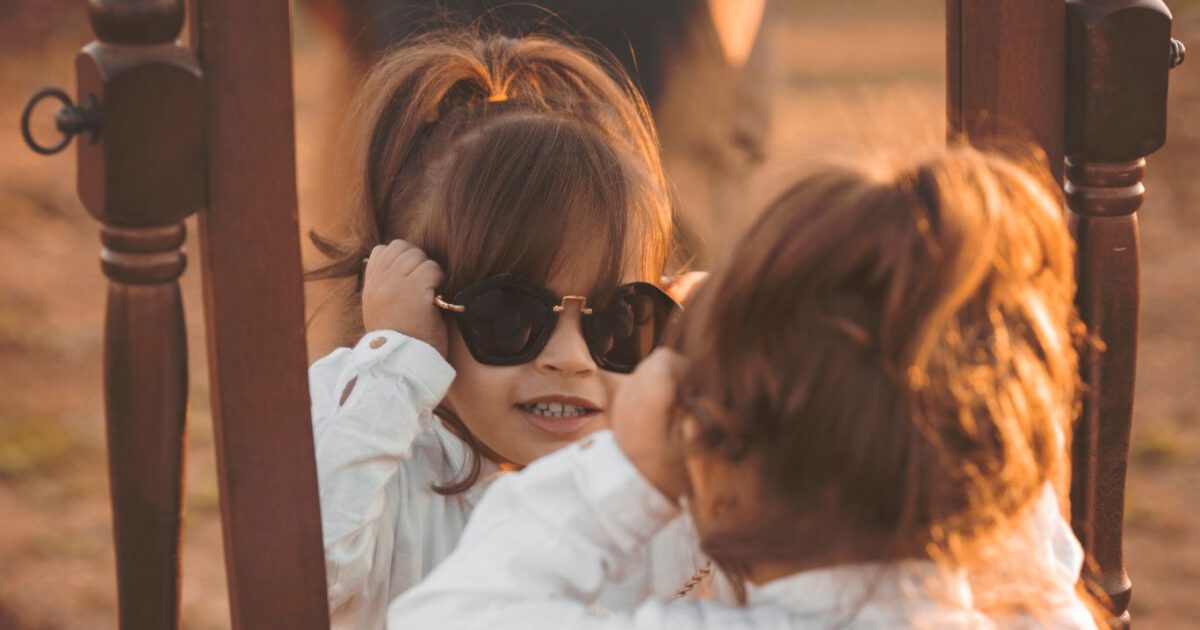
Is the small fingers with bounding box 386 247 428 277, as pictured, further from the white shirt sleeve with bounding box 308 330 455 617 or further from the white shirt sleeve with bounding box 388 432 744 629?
the white shirt sleeve with bounding box 388 432 744 629

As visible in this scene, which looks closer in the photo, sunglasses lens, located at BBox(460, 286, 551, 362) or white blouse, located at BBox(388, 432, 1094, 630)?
white blouse, located at BBox(388, 432, 1094, 630)

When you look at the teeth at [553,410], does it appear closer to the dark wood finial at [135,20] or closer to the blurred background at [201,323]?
the blurred background at [201,323]

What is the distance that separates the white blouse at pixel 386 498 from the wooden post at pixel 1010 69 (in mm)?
364

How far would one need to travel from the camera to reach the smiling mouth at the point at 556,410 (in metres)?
1.25

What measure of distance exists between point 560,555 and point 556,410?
0.42 meters

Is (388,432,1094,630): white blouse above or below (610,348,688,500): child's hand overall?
below

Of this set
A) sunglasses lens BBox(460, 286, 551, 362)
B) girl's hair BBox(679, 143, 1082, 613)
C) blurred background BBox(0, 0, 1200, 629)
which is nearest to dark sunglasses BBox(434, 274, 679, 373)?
sunglasses lens BBox(460, 286, 551, 362)

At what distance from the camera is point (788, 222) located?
77cm

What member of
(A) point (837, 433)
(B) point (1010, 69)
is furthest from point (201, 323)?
(A) point (837, 433)

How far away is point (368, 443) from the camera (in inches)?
44.8

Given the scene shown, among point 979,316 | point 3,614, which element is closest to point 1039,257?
point 979,316

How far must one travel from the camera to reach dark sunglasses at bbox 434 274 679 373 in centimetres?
119

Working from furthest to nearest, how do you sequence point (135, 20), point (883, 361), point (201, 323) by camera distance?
point (201, 323)
point (135, 20)
point (883, 361)

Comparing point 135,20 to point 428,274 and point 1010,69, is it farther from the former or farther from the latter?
point 1010,69
